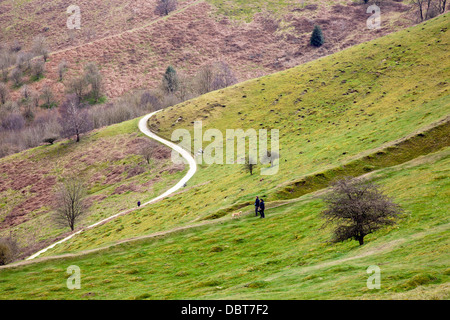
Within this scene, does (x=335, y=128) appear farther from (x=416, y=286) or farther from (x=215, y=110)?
(x=416, y=286)

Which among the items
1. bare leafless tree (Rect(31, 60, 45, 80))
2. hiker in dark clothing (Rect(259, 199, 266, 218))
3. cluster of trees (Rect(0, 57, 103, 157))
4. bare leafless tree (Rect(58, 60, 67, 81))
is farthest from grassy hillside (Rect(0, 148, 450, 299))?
bare leafless tree (Rect(31, 60, 45, 80))

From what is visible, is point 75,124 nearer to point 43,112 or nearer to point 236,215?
point 43,112

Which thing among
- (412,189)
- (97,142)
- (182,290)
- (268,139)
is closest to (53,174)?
(97,142)

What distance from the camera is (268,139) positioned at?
88.2 meters

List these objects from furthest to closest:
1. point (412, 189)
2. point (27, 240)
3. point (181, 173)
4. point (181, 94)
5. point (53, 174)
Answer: point (181, 94) → point (53, 174) → point (181, 173) → point (27, 240) → point (412, 189)

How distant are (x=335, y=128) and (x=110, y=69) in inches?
5211

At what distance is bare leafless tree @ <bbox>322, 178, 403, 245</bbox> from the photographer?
3030 centimetres

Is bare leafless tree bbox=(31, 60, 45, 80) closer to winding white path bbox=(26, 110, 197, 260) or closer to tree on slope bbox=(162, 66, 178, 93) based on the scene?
tree on slope bbox=(162, 66, 178, 93)

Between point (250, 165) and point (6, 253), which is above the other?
point (250, 165)

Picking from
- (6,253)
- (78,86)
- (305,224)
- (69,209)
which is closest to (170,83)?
(78,86)

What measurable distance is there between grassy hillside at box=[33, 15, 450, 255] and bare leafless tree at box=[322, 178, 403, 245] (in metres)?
17.9

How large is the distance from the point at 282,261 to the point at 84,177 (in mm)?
78642

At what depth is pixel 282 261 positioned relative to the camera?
33.2 m

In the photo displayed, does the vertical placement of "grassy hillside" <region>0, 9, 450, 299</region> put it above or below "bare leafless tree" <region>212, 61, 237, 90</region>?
below
